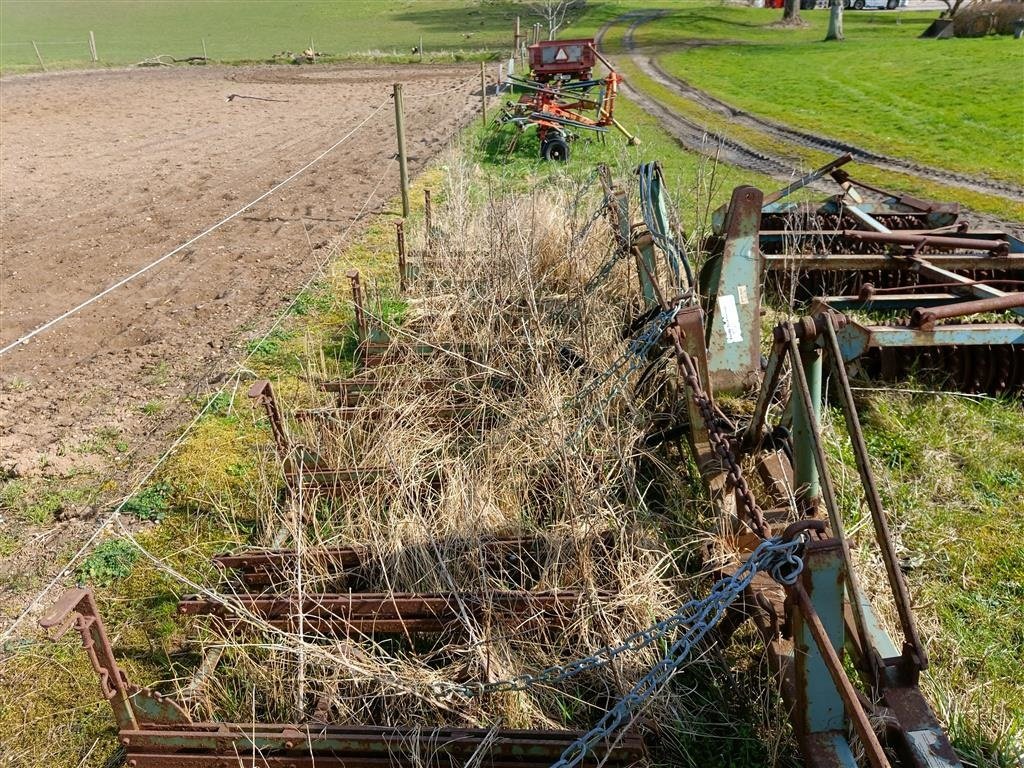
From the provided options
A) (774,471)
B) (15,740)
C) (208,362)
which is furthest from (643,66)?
(15,740)

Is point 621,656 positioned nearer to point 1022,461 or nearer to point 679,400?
point 679,400

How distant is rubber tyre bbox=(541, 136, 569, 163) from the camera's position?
13.4 metres

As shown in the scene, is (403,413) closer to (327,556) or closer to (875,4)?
(327,556)

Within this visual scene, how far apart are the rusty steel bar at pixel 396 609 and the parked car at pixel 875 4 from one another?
54.0 metres

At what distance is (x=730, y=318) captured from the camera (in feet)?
14.9

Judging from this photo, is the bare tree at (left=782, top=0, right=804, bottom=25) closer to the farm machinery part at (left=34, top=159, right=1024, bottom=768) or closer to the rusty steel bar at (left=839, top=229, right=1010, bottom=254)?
the rusty steel bar at (left=839, top=229, right=1010, bottom=254)

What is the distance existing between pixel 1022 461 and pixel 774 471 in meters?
2.09

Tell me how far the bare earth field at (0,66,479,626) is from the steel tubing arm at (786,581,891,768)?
149 inches

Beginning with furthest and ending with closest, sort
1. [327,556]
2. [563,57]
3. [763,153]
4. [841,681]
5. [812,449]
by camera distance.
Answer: [563,57], [763,153], [327,556], [812,449], [841,681]

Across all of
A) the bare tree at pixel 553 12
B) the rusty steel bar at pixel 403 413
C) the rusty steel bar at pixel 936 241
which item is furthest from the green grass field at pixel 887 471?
the bare tree at pixel 553 12

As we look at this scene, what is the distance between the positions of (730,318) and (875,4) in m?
53.3

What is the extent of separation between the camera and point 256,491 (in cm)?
473

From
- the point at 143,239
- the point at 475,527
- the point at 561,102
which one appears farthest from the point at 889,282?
the point at 561,102

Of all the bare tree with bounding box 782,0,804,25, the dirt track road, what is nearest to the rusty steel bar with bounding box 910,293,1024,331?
the dirt track road
